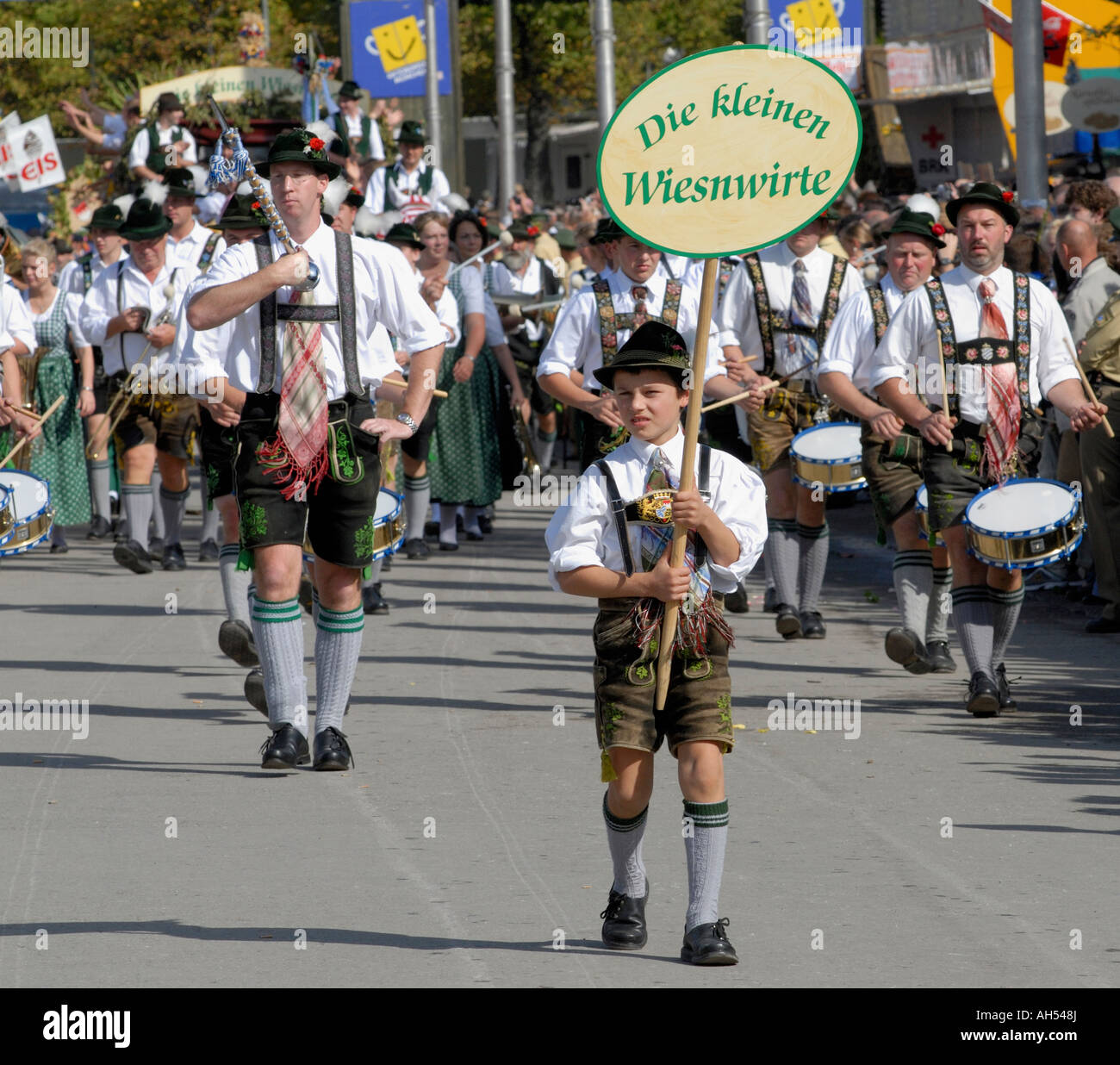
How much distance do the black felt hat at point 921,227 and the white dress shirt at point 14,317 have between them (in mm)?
4906

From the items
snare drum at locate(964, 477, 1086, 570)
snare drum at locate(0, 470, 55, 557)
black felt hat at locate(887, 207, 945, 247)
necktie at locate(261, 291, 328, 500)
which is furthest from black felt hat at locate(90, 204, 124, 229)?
snare drum at locate(964, 477, 1086, 570)

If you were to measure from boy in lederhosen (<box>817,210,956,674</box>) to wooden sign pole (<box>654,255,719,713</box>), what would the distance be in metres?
3.85

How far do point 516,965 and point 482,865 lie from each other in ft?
3.53

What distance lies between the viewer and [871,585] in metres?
12.4

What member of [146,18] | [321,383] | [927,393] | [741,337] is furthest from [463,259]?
[146,18]

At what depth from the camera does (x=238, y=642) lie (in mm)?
8805

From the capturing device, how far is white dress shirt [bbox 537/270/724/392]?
9.15m

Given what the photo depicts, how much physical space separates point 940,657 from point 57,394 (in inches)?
312

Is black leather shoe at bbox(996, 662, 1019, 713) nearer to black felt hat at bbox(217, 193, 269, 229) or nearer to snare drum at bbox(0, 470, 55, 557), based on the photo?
black felt hat at bbox(217, 193, 269, 229)

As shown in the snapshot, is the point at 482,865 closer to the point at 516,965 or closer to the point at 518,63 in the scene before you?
the point at 516,965

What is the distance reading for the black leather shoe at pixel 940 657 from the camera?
9.64 metres

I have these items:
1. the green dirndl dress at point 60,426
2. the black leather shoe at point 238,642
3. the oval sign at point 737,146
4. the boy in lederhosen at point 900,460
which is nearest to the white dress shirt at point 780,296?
the boy in lederhosen at point 900,460

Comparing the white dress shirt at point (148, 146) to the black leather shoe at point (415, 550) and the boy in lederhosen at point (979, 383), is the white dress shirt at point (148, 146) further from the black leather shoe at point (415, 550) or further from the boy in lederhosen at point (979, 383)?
the boy in lederhosen at point (979, 383)

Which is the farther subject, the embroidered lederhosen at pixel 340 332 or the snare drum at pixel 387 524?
the snare drum at pixel 387 524
